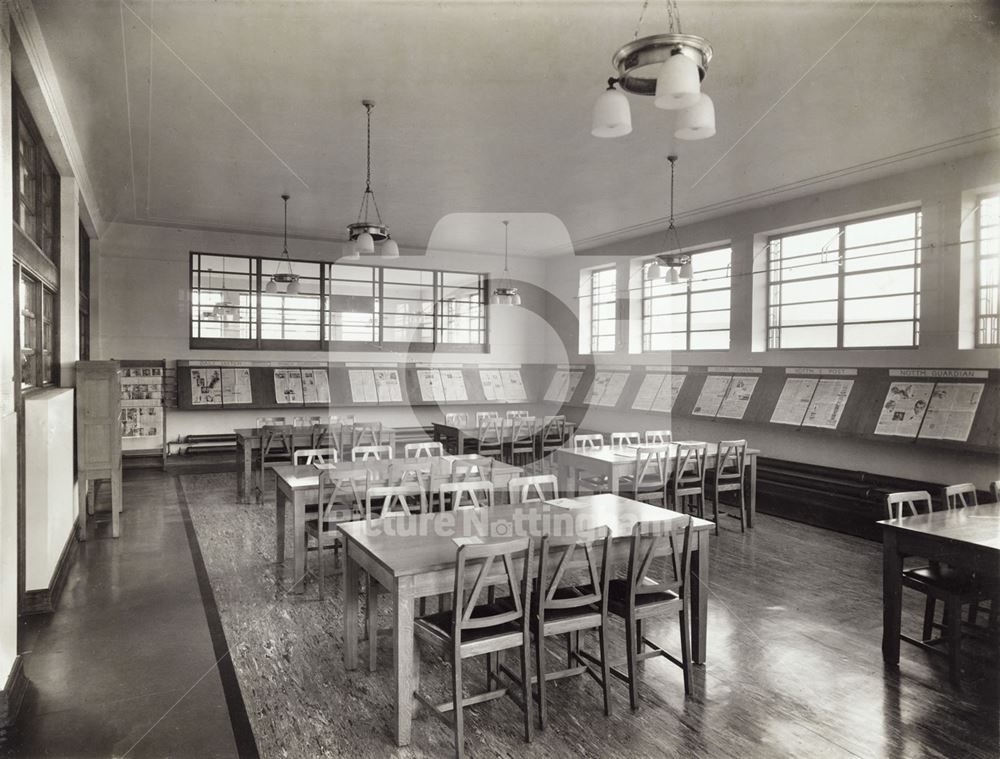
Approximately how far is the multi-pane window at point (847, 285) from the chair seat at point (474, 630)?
602cm

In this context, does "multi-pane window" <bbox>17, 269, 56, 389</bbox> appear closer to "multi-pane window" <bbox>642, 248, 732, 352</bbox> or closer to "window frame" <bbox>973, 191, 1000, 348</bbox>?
"multi-pane window" <bbox>642, 248, 732, 352</bbox>

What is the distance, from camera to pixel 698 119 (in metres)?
2.70

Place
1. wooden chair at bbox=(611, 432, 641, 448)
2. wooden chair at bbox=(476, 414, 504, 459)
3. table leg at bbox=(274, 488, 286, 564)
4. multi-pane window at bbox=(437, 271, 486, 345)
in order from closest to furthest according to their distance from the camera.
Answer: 1. table leg at bbox=(274, 488, 286, 564)
2. wooden chair at bbox=(611, 432, 641, 448)
3. wooden chair at bbox=(476, 414, 504, 459)
4. multi-pane window at bbox=(437, 271, 486, 345)

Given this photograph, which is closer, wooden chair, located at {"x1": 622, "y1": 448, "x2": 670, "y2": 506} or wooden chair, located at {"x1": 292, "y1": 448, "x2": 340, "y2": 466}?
wooden chair, located at {"x1": 292, "y1": 448, "x2": 340, "y2": 466}

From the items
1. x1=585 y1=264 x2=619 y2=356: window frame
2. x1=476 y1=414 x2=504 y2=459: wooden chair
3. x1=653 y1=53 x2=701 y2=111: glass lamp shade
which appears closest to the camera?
x1=653 y1=53 x2=701 y2=111: glass lamp shade

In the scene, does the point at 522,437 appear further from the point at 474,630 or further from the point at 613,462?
the point at 474,630

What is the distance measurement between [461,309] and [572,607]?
944 cm

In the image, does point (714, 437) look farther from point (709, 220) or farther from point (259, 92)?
point (259, 92)

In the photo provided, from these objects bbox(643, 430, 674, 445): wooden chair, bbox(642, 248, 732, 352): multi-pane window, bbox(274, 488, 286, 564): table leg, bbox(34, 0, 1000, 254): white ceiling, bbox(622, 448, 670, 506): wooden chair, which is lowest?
bbox(274, 488, 286, 564): table leg

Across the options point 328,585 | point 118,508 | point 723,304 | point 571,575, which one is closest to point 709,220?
point 723,304

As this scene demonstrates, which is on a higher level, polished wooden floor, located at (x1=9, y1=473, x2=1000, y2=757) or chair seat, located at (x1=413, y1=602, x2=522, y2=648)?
chair seat, located at (x1=413, y1=602, x2=522, y2=648)

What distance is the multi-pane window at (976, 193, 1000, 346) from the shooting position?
6082 millimetres

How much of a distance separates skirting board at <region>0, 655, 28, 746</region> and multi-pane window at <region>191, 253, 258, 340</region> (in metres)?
7.59

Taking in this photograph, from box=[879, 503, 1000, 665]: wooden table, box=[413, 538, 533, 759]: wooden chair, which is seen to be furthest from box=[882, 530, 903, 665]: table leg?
box=[413, 538, 533, 759]: wooden chair
